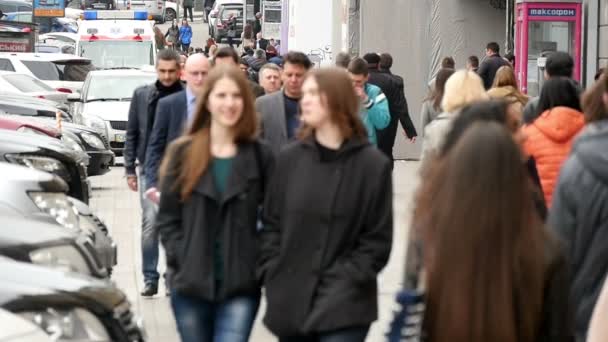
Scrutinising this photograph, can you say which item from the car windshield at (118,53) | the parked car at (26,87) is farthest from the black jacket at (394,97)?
the car windshield at (118,53)

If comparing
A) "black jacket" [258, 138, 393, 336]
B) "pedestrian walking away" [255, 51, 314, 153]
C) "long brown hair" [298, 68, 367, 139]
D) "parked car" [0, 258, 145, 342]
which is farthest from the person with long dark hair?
"pedestrian walking away" [255, 51, 314, 153]

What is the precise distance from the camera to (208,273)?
20.7 feet

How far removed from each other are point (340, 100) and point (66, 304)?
1615mm

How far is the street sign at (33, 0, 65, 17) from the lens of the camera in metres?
63.0

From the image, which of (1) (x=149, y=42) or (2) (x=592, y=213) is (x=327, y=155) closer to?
(2) (x=592, y=213)

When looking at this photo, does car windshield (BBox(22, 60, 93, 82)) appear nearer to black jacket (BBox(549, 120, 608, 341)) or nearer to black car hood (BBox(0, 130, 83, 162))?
black car hood (BBox(0, 130, 83, 162))

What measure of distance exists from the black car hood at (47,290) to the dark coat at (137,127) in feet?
11.7

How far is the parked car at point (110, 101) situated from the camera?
80.3ft

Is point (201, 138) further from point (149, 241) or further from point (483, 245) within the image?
point (149, 241)

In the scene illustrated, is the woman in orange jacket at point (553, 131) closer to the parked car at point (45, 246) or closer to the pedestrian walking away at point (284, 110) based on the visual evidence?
the pedestrian walking away at point (284, 110)

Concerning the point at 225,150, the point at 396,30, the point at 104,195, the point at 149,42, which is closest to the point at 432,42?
the point at 396,30

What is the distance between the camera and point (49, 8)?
2532 inches

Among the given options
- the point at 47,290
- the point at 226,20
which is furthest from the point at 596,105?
the point at 226,20

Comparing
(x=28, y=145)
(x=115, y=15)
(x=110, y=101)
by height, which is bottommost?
(x=110, y=101)
